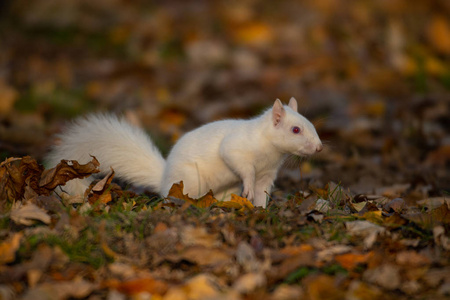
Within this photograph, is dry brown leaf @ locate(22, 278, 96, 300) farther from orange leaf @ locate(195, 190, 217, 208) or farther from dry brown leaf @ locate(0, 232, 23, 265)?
orange leaf @ locate(195, 190, 217, 208)

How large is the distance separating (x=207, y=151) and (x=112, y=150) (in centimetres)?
62

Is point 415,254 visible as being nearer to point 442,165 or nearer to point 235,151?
point 235,151

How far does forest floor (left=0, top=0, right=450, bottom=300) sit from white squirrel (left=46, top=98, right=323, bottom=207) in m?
0.23

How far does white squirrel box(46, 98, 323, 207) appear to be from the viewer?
3.72m

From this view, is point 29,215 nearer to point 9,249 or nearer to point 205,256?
point 9,249

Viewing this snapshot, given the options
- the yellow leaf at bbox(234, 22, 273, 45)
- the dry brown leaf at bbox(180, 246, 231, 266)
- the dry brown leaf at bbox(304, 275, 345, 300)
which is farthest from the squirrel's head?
the yellow leaf at bbox(234, 22, 273, 45)

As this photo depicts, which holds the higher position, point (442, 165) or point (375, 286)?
point (442, 165)

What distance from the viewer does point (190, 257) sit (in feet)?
8.23

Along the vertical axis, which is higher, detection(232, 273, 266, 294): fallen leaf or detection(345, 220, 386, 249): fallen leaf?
detection(345, 220, 386, 249): fallen leaf

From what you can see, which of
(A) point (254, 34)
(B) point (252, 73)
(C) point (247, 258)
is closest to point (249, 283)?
(C) point (247, 258)

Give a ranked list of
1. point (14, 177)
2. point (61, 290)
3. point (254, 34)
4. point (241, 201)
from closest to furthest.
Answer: point (61, 290) < point (14, 177) < point (241, 201) < point (254, 34)

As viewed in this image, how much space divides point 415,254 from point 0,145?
3418 mm

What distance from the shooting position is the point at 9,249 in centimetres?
245

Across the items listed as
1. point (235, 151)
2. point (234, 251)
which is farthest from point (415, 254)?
point (235, 151)
